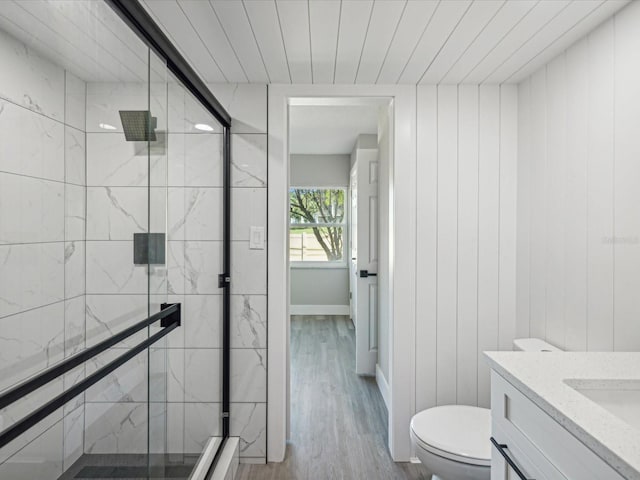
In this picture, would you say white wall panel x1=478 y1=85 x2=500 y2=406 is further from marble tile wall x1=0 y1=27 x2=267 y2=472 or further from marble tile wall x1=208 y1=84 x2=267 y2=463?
marble tile wall x1=0 y1=27 x2=267 y2=472

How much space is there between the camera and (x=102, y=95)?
983 millimetres

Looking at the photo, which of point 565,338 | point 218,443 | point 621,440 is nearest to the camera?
point 621,440

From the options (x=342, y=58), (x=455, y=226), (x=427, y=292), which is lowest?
(x=427, y=292)

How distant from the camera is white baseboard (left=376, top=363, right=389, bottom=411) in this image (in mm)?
2859

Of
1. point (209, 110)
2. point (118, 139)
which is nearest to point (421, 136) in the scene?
point (209, 110)

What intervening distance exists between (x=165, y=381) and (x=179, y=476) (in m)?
0.42

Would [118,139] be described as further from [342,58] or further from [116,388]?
[342,58]

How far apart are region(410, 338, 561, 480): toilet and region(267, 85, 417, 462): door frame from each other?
1.25ft

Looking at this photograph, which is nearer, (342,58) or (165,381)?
(165,381)

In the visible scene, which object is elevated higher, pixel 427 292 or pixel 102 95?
pixel 102 95

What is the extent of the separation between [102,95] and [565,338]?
208cm

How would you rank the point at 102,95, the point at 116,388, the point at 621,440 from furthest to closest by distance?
1. the point at 116,388
2. the point at 102,95
3. the point at 621,440

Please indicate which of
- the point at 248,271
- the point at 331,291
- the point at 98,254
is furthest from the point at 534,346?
the point at 331,291

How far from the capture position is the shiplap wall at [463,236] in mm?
2234
